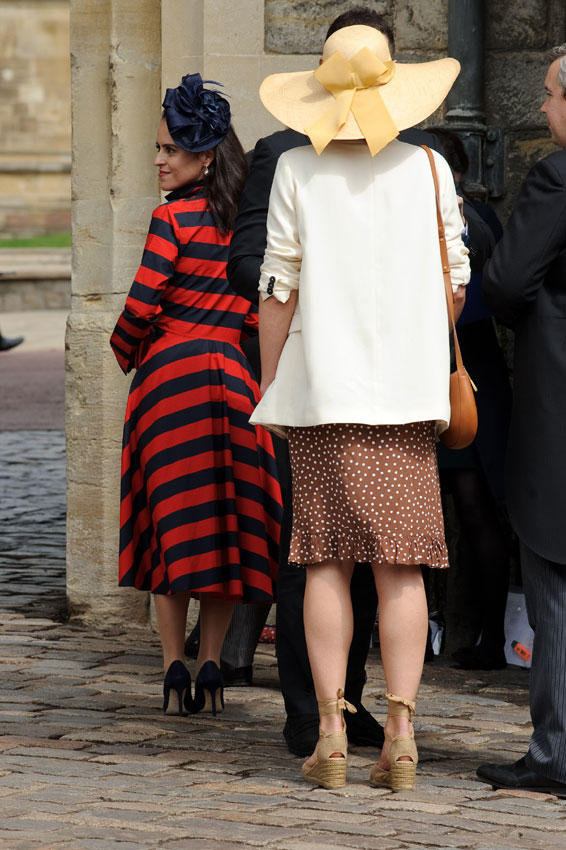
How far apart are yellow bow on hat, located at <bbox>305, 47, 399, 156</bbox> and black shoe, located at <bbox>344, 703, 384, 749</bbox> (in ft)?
5.14

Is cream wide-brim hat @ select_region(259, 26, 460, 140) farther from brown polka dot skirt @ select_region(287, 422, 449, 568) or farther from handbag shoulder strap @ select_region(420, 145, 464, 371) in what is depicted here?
brown polka dot skirt @ select_region(287, 422, 449, 568)

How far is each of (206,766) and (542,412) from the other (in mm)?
1253

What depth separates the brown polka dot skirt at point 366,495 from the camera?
4047mm

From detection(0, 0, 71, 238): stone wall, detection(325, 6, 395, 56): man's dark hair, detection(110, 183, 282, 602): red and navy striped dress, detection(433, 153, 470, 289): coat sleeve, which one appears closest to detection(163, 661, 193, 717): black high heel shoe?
detection(110, 183, 282, 602): red and navy striped dress

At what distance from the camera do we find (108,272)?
21.6 ft

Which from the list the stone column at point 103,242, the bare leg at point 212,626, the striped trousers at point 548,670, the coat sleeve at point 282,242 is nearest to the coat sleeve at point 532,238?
the coat sleeve at point 282,242

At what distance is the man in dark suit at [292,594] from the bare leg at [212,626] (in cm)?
61

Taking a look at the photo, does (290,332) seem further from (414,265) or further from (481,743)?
(481,743)

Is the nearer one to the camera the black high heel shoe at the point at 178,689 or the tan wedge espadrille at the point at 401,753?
the tan wedge espadrille at the point at 401,753

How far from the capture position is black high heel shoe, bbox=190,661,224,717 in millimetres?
5086

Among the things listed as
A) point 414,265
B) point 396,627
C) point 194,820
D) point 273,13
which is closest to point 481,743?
point 396,627

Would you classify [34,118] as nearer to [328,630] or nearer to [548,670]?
[328,630]

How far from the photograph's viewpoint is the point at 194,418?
16.7 feet

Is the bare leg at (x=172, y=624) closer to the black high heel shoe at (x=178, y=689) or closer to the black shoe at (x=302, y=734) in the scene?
the black high heel shoe at (x=178, y=689)
